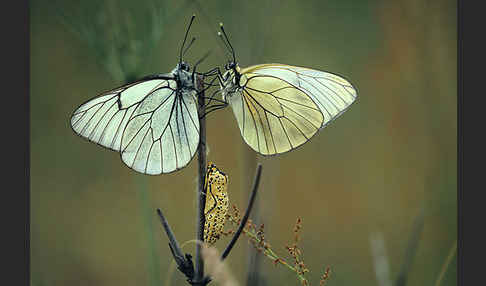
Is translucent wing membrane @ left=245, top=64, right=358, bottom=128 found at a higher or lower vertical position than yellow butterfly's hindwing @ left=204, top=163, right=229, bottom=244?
higher

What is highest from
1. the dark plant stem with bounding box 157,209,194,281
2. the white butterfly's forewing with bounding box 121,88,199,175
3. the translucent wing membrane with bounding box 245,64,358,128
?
the translucent wing membrane with bounding box 245,64,358,128

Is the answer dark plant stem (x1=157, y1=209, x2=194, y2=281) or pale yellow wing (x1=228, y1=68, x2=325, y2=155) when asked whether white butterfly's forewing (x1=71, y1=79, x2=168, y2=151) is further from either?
dark plant stem (x1=157, y1=209, x2=194, y2=281)

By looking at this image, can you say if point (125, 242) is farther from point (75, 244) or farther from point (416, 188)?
point (416, 188)

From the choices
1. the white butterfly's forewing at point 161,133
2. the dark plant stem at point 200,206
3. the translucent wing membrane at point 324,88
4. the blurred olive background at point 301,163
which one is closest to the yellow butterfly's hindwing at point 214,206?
the dark plant stem at point 200,206

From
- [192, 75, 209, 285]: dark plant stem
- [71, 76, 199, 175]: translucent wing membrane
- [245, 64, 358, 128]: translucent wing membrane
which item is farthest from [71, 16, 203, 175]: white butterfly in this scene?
[245, 64, 358, 128]: translucent wing membrane

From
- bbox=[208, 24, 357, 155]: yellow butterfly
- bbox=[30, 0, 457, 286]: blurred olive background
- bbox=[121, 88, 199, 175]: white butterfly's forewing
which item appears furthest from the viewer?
bbox=[30, 0, 457, 286]: blurred olive background

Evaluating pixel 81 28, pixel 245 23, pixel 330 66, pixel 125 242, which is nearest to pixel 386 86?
pixel 330 66
